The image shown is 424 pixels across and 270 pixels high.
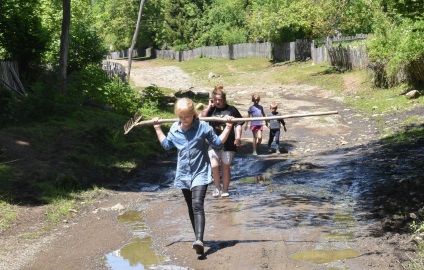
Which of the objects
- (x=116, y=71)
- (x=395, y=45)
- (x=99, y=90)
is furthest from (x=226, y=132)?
(x=116, y=71)

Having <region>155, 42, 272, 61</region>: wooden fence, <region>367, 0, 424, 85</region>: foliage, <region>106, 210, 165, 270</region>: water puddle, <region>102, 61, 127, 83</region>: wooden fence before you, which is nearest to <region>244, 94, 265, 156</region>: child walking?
<region>106, 210, 165, 270</region>: water puddle

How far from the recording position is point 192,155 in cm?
689

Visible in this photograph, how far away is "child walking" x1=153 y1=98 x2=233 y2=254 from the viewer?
6.79m

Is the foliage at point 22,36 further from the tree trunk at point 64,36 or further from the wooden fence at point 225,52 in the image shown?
the wooden fence at point 225,52

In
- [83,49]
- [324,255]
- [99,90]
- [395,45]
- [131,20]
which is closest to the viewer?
[324,255]

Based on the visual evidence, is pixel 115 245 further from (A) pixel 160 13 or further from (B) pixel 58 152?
(A) pixel 160 13

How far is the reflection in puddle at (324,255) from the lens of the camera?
20.8 ft

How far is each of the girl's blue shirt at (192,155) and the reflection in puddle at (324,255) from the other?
125cm

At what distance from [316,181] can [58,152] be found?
5352 millimetres

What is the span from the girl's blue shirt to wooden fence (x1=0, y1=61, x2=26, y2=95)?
44.1ft

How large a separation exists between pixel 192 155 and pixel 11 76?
1486 centimetres

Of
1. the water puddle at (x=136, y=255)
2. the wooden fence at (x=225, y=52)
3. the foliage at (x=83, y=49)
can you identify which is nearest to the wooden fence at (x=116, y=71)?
the foliage at (x=83, y=49)

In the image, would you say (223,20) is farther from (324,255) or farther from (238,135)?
(324,255)

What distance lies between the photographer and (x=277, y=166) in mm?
13117
